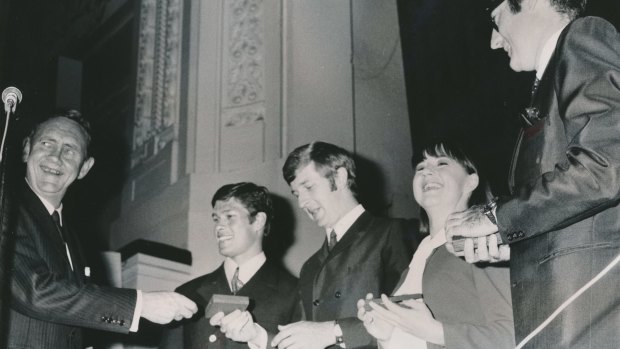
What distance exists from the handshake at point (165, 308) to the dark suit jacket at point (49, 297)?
0.07 m

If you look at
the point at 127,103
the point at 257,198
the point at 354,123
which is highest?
the point at 127,103

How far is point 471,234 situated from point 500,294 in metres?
0.71

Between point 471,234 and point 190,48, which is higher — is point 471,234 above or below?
below

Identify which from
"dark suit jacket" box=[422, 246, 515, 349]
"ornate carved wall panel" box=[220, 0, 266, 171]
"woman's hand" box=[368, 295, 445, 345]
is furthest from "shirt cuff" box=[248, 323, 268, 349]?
"ornate carved wall panel" box=[220, 0, 266, 171]

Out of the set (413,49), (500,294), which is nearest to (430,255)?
(500,294)

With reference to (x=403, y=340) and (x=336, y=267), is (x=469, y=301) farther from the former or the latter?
(x=336, y=267)

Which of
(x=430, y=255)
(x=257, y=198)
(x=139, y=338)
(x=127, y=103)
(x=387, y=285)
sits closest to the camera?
(x=430, y=255)

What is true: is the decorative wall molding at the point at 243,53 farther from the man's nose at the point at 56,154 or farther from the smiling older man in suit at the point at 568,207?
the smiling older man in suit at the point at 568,207

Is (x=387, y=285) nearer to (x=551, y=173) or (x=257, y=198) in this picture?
(x=257, y=198)

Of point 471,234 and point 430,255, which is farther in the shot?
point 430,255

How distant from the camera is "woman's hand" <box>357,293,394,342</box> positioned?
3.25m

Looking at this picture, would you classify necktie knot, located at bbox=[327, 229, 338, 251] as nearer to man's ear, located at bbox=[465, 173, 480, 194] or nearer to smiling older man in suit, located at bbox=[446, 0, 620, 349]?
man's ear, located at bbox=[465, 173, 480, 194]

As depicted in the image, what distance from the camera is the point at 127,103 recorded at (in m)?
7.55

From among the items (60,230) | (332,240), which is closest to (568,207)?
(332,240)
